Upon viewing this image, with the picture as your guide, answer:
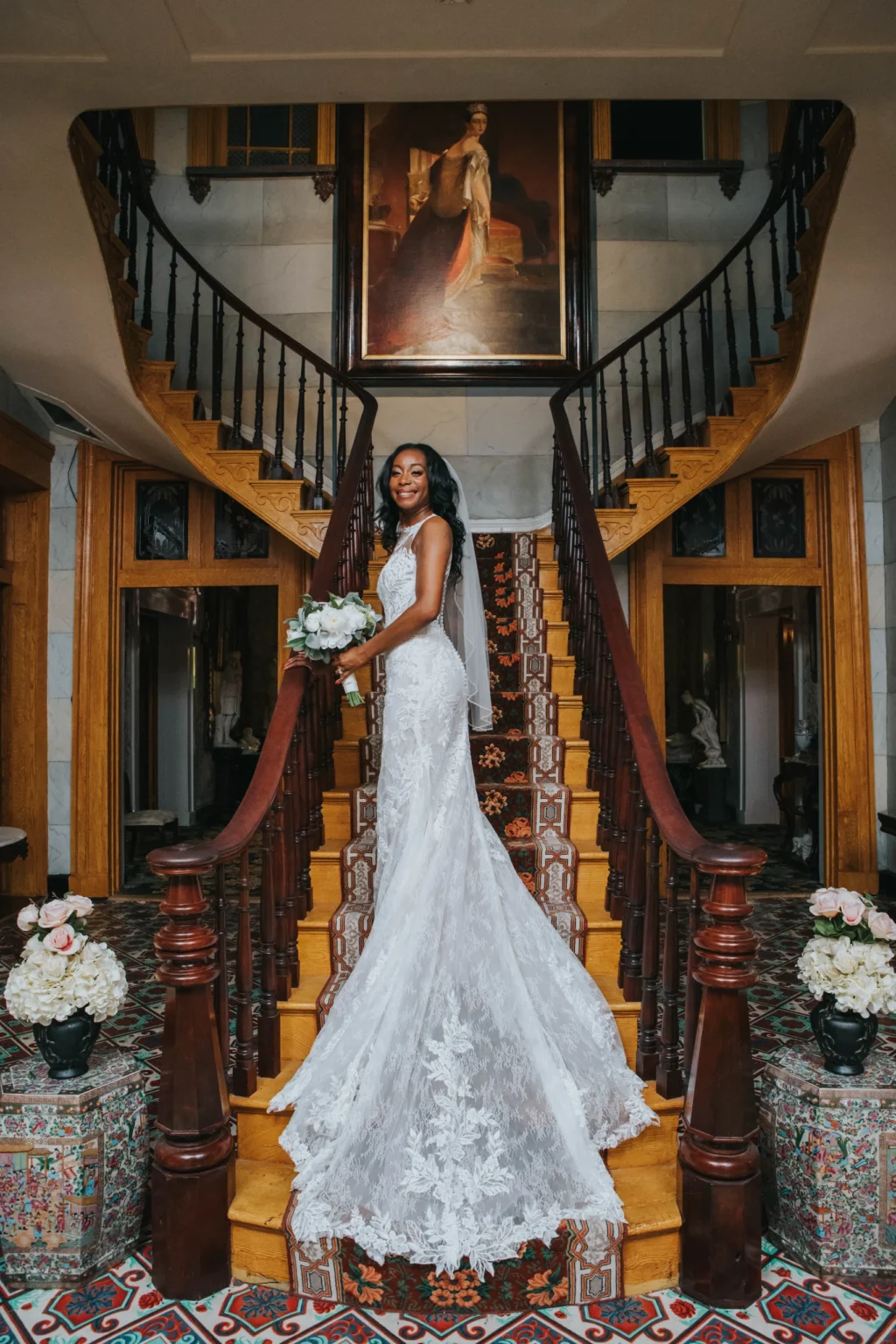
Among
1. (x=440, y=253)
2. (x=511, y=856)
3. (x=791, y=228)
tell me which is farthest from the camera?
(x=440, y=253)

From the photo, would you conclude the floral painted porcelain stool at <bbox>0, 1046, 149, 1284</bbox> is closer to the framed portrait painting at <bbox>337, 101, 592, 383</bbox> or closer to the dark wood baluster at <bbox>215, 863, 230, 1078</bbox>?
the dark wood baluster at <bbox>215, 863, 230, 1078</bbox>

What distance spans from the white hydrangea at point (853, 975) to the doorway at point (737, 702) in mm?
6420

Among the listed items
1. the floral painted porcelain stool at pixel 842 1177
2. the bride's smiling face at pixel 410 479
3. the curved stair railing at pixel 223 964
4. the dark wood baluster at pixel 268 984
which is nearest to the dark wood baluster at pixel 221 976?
the curved stair railing at pixel 223 964

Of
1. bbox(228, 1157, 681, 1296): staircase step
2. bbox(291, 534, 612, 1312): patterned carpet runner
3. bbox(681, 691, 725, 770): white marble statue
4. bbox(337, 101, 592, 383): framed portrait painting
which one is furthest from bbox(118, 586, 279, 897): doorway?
bbox(228, 1157, 681, 1296): staircase step

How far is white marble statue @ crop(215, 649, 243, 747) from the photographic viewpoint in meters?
10.0

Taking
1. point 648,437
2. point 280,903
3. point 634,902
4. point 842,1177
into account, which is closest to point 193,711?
point 648,437

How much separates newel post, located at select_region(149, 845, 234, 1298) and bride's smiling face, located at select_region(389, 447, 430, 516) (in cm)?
130

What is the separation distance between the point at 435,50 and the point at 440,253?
12.6 ft

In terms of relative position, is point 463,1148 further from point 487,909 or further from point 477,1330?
point 487,909

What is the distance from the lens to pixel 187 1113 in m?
2.14

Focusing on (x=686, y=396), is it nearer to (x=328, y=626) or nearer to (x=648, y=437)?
(x=648, y=437)

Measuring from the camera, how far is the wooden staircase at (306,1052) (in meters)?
2.16

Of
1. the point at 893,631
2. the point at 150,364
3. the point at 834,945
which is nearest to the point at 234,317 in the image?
the point at 150,364

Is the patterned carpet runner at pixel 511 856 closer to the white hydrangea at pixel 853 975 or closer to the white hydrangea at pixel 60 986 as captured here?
the white hydrangea at pixel 60 986
